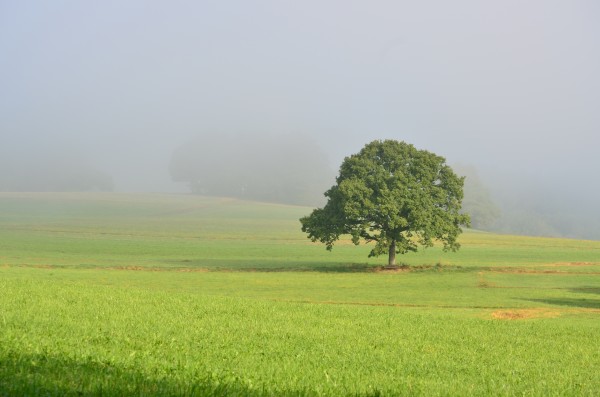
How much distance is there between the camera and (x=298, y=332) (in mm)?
27000

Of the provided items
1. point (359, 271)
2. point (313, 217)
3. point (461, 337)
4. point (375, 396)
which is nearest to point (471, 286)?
point (359, 271)

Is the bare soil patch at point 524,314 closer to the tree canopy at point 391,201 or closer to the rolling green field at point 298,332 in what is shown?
the rolling green field at point 298,332

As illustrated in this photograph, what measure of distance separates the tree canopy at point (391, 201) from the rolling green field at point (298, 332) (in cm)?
430

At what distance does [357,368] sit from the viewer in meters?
19.7

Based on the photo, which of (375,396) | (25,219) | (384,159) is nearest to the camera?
(375,396)

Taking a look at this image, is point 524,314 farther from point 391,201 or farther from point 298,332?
point 391,201

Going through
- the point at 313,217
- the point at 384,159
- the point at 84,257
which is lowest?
the point at 84,257

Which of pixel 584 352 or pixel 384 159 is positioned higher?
pixel 384 159

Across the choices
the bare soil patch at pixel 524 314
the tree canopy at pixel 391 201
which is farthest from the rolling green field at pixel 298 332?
the tree canopy at pixel 391 201

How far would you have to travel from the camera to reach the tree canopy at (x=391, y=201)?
75.4 metres

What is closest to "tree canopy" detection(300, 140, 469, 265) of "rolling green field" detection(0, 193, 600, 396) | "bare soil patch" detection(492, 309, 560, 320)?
"rolling green field" detection(0, 193, 600, 396)

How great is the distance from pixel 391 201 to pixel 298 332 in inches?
1935

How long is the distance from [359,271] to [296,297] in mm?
26842

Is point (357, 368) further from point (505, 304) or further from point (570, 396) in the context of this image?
point (505, 304)
